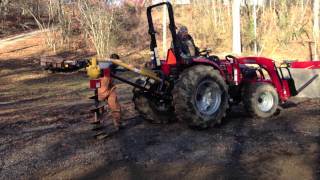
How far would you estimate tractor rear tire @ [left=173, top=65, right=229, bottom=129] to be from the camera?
8.72 m

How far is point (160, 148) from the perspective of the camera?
7.80 metres

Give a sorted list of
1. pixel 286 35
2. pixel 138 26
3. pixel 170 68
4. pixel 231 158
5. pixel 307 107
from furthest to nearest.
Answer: pixel 138 26, pixel 286 35, pixel 307 107, pixel 170 68, pixel 231 158

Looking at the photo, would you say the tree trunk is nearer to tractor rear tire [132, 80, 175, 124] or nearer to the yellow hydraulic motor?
tractor rear tire [132, 80, 175, 124]

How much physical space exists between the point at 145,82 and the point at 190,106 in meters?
1.27

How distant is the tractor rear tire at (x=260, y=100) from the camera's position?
1012 centimetres

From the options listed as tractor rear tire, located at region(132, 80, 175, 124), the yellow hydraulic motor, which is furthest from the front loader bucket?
the yellow hydraulic motor

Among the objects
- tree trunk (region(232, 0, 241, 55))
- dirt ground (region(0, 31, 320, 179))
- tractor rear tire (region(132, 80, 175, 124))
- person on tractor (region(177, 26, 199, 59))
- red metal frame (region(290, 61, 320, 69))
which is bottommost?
dirt ground (region(0, 31, 320, 179))

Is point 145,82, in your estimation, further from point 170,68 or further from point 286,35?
point 286,35

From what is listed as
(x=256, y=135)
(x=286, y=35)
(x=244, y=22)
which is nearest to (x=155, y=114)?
(x=256, y=135)

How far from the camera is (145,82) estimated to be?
9.60 metres

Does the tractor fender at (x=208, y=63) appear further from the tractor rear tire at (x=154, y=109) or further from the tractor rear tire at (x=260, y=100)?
the tractor rear tire at (x=154, y=109)

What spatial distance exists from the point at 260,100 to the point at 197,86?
2.01 m

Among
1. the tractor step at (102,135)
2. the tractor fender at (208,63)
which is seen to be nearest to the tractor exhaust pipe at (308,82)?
the tractor fender at (208,63)

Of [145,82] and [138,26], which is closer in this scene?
[145,82]
